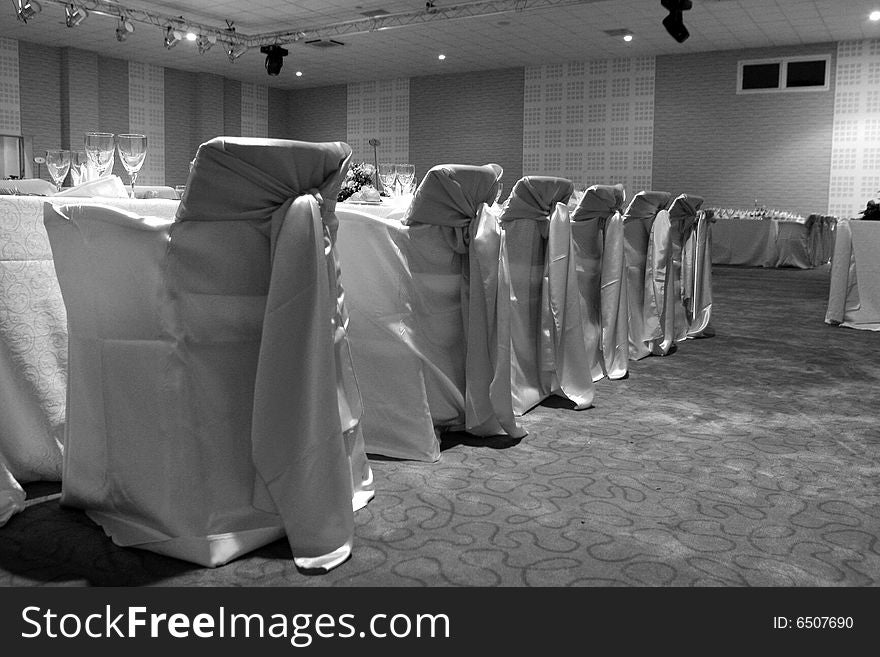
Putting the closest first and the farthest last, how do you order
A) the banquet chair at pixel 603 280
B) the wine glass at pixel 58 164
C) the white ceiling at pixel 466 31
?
1. the wine glass at pixel 58 164
2. the banquet chair at pixel 603 280
3. the white ceiling at pixel 466 31

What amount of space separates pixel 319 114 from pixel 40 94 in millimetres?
5938

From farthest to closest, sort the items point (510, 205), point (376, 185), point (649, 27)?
point (649, 27)
point (376, 185)
point (510, 205)

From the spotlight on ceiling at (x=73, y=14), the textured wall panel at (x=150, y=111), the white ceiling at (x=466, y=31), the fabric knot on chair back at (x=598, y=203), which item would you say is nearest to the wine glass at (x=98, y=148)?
the fabric knot on chair back at (x=598, y=203)

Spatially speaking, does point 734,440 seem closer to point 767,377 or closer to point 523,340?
point 523,340

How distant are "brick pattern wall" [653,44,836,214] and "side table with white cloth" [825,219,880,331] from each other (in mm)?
7994

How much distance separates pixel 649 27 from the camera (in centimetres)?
1207

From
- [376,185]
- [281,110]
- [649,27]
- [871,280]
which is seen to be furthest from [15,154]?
[871,280]

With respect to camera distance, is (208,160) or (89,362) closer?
(208,160)

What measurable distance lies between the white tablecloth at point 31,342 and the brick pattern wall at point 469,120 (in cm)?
1344

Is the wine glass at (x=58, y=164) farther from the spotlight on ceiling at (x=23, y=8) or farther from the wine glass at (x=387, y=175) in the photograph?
the spotlight on ceiling at (x=23, y=8)

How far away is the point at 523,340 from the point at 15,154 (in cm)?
1267

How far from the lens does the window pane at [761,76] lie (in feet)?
43.8

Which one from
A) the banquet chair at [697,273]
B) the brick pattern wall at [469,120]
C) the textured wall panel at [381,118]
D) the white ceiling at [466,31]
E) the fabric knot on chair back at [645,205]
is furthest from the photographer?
the textured wall panel at [381,118]

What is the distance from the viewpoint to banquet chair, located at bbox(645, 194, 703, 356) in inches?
175
